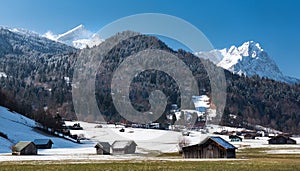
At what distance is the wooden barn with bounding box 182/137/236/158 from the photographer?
6719cm

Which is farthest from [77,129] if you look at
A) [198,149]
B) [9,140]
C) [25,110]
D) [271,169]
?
[271,169]

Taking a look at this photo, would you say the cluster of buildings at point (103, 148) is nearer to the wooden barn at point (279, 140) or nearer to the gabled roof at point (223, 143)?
the gabled roof at point (223, 143)

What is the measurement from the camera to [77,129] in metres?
195

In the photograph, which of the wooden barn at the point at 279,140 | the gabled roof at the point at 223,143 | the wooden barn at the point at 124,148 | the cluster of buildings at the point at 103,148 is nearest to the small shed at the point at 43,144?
the cluster of buildings at the point at 103,148

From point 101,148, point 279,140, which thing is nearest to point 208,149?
point 101,148

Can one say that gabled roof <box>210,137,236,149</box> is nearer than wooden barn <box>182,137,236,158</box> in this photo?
Yes

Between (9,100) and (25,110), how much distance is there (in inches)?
312

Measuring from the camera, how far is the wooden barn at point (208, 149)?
67188 millimetres

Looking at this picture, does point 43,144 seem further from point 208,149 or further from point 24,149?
point 208,149

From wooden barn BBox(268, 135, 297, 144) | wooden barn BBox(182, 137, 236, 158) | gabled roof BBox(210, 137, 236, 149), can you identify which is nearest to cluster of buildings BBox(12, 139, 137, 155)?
wooden barn BBox(182, 137, 236, 158)

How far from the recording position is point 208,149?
68.6 meters

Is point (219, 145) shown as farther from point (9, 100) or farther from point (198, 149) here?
point (9, 100)

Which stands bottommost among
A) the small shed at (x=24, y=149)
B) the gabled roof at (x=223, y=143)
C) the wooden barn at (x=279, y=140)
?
the wooden barn at (x=279, y=140)

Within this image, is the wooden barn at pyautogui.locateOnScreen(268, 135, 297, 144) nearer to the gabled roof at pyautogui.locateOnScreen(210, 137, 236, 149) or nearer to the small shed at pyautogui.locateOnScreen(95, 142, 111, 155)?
the small shed at pyautogui.locateOnScreen(95, 142, 111, 155)
